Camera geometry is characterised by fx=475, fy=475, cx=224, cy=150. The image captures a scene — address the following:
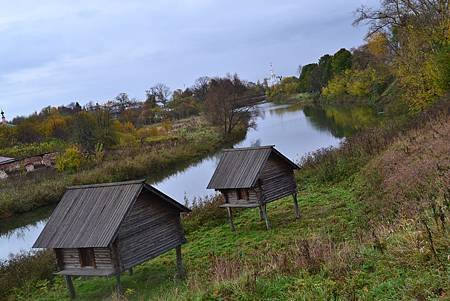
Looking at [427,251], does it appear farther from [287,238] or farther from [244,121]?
[244,121]

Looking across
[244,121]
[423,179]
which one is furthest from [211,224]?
[244,121]

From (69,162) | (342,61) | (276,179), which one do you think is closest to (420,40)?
(276,179)

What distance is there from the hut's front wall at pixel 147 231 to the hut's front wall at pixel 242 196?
Result: 3.83 m

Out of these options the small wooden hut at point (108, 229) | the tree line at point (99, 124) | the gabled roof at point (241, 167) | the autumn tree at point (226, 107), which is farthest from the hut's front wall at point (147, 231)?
the autumn tree at point (226, 107)

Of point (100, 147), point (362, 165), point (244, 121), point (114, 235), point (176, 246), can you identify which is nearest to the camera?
point (114, 235)

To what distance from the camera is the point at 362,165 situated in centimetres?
2356

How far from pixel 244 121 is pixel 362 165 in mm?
42160

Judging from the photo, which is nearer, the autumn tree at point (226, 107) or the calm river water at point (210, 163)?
the calm river water at point (210, 163)

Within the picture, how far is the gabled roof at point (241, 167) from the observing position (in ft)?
56.5

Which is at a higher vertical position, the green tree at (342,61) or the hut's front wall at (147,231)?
the green tree at (342,61)

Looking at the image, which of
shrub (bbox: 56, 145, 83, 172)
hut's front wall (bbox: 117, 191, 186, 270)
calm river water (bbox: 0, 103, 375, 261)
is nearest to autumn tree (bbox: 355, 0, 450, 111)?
calm river water (bbox: 0, 103, 375, 261)

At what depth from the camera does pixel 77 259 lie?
1323 cm

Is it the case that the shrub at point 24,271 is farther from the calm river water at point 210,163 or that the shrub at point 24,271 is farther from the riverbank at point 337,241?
the calm river water at point 210,163

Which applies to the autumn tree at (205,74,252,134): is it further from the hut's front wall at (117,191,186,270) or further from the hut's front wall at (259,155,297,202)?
the hut's front wall at (117,191,186,270)
